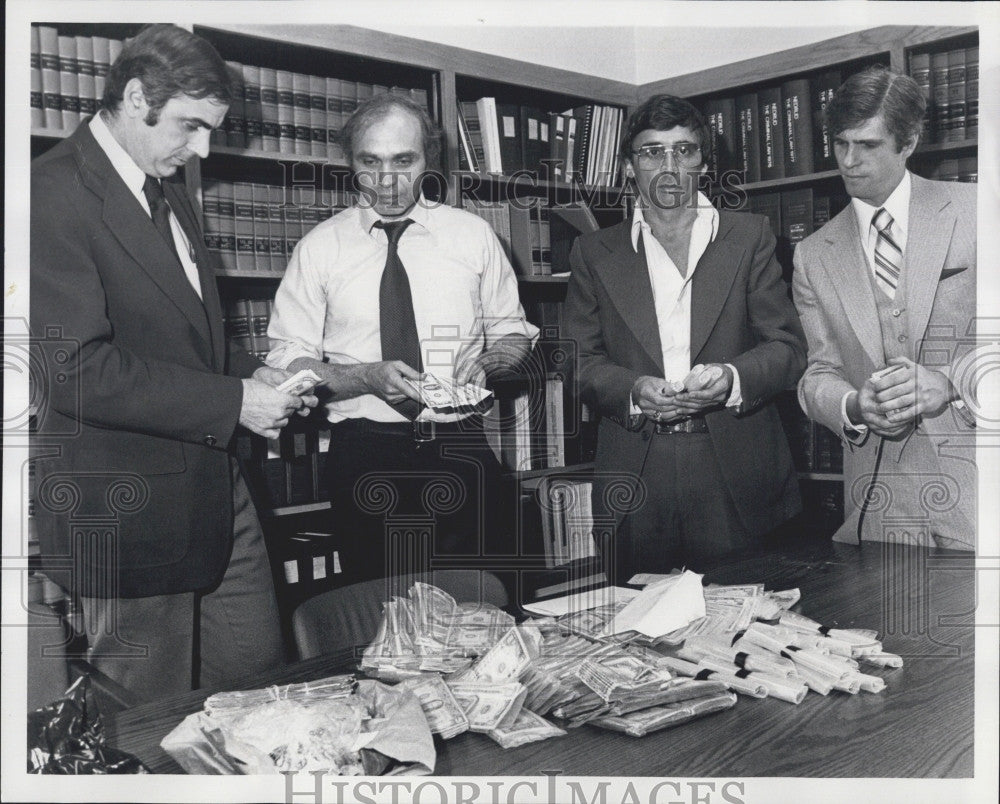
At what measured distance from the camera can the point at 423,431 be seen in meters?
2.17

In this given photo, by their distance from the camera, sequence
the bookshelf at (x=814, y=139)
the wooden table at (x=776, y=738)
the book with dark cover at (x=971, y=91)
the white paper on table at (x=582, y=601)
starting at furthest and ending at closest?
the bookshelf at (x=814, y=139)
the book with dark cover at (x=971, y=91)
the white paper on table at (x=582, y=601)
the wooden table at (x=776, y=738)

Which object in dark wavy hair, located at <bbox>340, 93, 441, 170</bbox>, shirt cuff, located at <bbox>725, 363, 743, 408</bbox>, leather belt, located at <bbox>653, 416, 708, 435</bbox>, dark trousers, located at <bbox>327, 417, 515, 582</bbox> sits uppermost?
dark wavy hair, located at <bbox>340, 93, 441, 170</bbox>

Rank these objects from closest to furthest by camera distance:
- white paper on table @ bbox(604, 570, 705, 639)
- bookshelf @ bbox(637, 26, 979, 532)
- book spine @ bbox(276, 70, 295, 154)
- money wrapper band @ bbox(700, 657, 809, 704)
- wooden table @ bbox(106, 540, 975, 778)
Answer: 1. wooden table @ bbox(106, 540, 975, 778)
2. money wrapper band @ bbox(700, 657, 809, 704)
3. white paper on table @ bbox(604, 570, 705, 639)
4. bookshelf @ bbox(637, 26, 979, 532)
5. book spine @ bbox(276, 70, 295, 154)

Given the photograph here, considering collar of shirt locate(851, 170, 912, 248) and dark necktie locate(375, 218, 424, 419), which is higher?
collar of shirt locate(851, 170, 912, 248)

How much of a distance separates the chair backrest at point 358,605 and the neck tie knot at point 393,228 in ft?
2.88

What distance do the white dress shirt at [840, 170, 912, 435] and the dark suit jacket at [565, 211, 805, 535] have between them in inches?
7.9

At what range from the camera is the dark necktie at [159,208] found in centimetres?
185

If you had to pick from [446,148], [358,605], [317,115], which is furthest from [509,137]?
[358,605]

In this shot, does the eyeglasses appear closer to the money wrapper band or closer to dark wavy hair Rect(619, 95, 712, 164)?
dark wavy hair Rect(619, 95, 712, 164)

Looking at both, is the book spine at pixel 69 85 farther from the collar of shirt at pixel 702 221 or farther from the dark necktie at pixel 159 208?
the collar of shirt at pixel 702 221

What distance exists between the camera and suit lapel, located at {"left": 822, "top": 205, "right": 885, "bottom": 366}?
2.17 m

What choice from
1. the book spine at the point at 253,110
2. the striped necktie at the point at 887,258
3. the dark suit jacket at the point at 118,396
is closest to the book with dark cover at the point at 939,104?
the striped necktie at the point at 887,258

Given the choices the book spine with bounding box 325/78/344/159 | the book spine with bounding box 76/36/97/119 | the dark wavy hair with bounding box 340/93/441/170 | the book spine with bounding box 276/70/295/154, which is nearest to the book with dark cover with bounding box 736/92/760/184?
the dark wavy hair with bounding box 340/93/441/170

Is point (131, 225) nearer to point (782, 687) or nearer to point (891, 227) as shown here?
point (782, 687)
